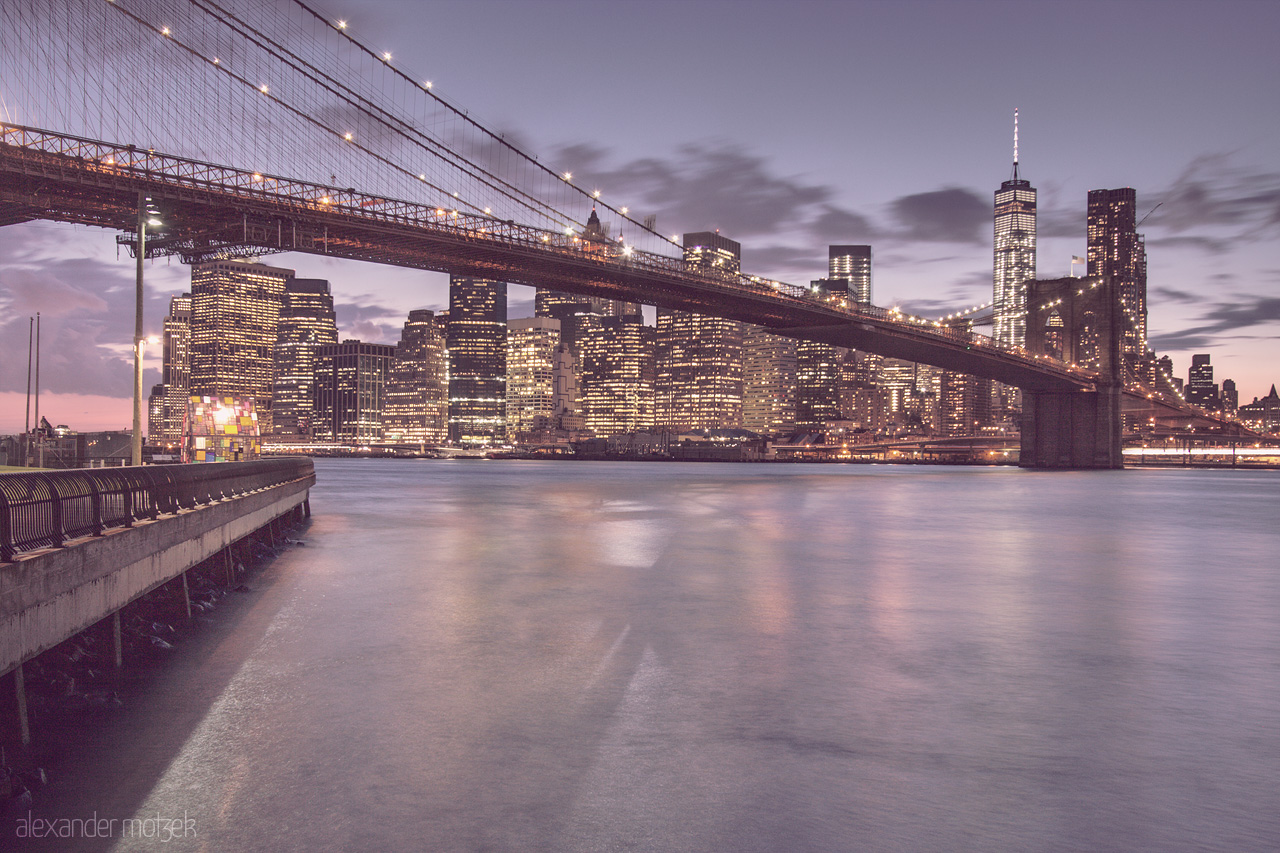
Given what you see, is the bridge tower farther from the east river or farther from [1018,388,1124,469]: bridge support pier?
the east river

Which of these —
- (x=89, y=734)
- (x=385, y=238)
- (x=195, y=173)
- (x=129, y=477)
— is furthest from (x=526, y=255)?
(x=89, y=734)

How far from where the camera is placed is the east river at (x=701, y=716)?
19.7 feet

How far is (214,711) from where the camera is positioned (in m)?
8.60

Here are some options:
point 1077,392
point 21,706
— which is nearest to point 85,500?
point 21,706

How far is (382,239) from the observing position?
155 ft

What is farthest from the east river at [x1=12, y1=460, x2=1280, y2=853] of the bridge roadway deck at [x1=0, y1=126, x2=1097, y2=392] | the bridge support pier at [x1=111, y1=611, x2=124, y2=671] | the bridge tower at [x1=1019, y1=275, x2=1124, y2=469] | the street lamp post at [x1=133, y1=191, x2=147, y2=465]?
the bridge tower at [x1=1019, y1=275, x2=1124, y2=469]

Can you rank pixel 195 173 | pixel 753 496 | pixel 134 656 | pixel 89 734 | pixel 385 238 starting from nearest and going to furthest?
1. pixel 89 734
2. pixel 134 656
3. pixel 195 173
4. pixel 385 238
5. pixel 753 496

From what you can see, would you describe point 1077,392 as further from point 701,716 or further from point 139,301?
point 701,716

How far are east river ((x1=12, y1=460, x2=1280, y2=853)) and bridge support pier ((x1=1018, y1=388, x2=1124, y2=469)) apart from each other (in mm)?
80644

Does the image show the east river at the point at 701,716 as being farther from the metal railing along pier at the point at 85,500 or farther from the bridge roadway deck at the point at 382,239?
the bridge roadway deck at the point at 382,239

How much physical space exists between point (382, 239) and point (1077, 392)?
73140 mm

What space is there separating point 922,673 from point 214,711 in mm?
7302

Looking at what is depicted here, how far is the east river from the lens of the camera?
5996 millimetres

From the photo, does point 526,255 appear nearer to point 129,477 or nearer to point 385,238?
point 385,238
